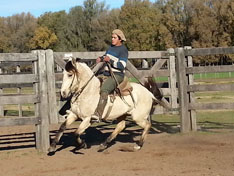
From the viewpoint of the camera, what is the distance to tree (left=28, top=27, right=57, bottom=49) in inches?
3182

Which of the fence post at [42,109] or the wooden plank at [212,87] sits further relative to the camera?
the wooden plank at [212,87]

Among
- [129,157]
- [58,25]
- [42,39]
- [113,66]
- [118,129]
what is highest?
[58,25]

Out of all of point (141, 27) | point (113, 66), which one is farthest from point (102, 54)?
point (141, 27)

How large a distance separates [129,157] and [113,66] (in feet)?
6.50

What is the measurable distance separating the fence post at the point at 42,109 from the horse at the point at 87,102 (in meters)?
0.63

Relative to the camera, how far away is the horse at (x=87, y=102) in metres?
8.34

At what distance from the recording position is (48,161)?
8117 millimetres

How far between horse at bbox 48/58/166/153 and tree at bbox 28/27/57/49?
72976 mm

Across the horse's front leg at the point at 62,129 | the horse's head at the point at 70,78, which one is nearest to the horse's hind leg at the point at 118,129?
the horse's front leg at the point at 62,129

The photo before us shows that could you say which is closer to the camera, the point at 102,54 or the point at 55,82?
the point at 102,54

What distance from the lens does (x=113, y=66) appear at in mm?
9117

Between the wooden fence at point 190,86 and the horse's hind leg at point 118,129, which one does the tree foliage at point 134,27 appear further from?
the horse's hind leg at point 118,129

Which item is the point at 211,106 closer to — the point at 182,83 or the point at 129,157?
the point at 182,83

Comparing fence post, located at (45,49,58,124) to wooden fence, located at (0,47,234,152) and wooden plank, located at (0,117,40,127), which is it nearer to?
wooden fence, located at (0,47,234,152)
